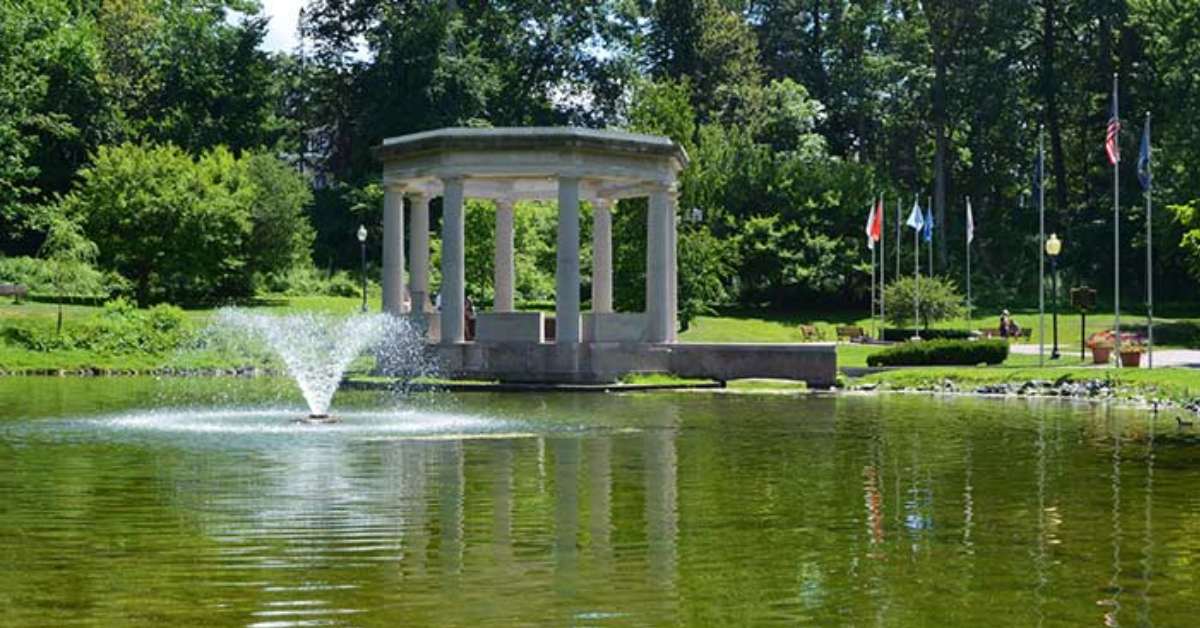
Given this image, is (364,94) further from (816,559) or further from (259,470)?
(816,559)

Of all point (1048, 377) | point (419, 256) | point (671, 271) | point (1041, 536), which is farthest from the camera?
point (419, 256)

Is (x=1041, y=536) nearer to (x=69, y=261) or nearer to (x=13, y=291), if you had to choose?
(x=69, y=261)

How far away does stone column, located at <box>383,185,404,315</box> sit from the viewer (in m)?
48.0

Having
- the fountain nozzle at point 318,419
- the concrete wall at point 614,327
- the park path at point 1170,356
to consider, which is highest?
the concrete wall at point 614,327

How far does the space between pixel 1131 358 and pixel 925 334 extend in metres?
18.2

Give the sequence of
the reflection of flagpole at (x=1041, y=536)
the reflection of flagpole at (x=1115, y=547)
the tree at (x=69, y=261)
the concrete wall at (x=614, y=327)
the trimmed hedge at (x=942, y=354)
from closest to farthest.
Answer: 1. the reflection of flagpole at (x=1115, y=547)
2. the reflection of flagpole at (x=1041, y=536)
3. the concrete wall at (x=614, y=327)
4. the trimmed hedge at (x=942, y=354)
5. the tree at (x=69, y=261)

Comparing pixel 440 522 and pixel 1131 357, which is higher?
pixel 1131 357

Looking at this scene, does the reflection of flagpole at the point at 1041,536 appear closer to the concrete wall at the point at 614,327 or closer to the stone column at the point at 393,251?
the concrete wall at the point at 614,327

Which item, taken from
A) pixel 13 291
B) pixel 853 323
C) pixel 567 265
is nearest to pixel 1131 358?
pixel 567 265

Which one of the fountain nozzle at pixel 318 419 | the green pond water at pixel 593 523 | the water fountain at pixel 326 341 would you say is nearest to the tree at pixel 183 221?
the water fountain at pixel 326 341

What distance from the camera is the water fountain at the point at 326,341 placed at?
43625mm

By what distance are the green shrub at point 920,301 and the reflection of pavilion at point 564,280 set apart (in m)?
22.9

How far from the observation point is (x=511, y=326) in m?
45.8

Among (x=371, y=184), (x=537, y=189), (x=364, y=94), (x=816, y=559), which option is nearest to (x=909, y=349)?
(x=537, y=189)
